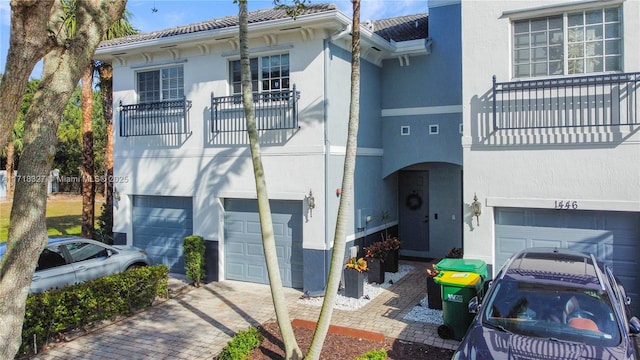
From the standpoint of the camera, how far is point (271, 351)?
23.2 feet

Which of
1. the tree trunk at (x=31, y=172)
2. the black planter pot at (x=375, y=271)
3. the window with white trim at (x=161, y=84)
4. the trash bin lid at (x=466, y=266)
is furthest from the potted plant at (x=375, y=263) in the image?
the tree trunk at (x=31, y=172)

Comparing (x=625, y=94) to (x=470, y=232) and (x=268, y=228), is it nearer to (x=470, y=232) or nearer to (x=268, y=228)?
(x=470, y=232)

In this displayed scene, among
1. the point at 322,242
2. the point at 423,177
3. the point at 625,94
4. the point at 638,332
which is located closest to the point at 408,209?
the point at 423,177

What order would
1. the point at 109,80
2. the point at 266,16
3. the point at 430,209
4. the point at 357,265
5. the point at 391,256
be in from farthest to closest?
the point at 109,80, the point at 430,209, the point at 391,256, the point at 266,16, the point at 357,265

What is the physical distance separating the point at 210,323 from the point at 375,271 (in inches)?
160

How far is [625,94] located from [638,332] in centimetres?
446

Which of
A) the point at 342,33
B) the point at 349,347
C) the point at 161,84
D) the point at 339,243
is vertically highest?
the point at 342,33

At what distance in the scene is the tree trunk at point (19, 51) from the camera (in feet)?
12.0

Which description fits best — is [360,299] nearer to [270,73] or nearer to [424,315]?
[424,315]

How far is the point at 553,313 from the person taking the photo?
5531mm

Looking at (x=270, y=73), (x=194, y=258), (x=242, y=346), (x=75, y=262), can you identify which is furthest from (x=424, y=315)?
(x=75, y=262)

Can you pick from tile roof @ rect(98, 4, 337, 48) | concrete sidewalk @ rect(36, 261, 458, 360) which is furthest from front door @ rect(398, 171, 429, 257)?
tile roof @ rect(98, 4, 337, 48)

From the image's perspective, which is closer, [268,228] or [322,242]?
[268,228]

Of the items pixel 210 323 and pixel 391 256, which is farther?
pixel 391 256
